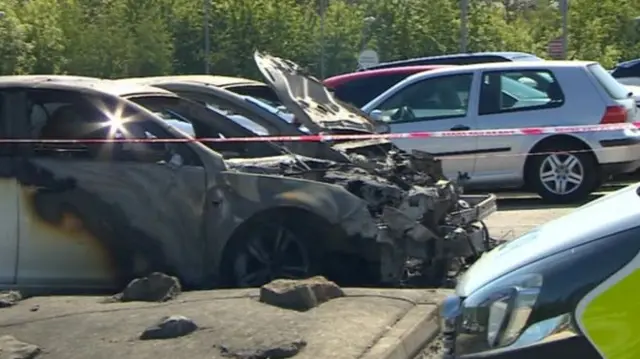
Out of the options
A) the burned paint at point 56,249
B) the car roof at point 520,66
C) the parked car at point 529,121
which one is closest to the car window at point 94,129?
the burned paint at point 56,249

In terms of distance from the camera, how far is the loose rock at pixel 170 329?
269 inches

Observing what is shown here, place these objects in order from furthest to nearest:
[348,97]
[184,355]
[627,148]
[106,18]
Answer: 1. [106,18]
2. [348,97]
3. [627,148]
4. [184,355]

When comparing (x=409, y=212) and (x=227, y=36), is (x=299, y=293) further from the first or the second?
(x=227, y=36)

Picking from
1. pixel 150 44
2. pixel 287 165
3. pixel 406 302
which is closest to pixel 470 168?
→ pixel 287 165

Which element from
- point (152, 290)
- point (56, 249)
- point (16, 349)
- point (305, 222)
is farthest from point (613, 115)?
point (16, 349)

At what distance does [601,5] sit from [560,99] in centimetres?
2941

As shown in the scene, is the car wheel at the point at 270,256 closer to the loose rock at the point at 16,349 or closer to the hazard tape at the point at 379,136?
the hazard tape at the point at 379,136

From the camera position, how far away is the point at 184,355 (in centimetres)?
648

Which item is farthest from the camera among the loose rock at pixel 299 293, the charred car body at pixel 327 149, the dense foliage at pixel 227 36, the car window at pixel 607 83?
the dense foliage at pixel 227 36

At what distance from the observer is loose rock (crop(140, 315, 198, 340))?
22.4 feet

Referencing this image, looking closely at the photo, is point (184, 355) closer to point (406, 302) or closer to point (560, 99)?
point (406, 302)

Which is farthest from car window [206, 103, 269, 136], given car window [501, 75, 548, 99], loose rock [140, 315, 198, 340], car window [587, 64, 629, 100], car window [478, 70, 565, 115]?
car window [587, 64, 629, 100]

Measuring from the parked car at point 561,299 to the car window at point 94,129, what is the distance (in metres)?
4.06

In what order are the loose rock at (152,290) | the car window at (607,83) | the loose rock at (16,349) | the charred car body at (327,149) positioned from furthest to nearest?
the car window at (607,83), the charred car body at (327,149), the loose rock at (152,290), the loose rock at (16,349)
